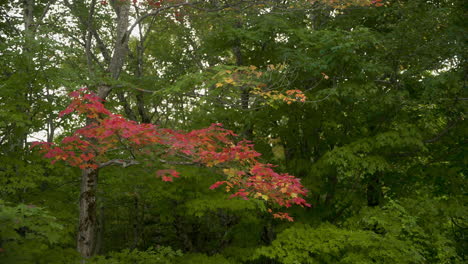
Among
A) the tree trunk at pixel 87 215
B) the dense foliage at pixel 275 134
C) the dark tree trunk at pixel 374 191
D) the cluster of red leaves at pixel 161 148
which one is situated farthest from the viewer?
the dark tree trunk at pixel 374 191

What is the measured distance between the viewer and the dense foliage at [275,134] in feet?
20.1

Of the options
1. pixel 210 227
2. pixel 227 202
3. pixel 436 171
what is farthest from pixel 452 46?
pixel 210 227

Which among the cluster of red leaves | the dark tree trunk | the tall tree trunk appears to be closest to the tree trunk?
the tall tree trunk

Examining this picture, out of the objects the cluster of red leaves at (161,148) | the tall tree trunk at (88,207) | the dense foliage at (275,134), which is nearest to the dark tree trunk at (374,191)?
the dense foliage at (275,134)

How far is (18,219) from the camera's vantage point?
10.9 ft

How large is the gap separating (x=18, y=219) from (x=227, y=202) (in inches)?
186

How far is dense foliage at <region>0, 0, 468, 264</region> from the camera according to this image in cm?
612

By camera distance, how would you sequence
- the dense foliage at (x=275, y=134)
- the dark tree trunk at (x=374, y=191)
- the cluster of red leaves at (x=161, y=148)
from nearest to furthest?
the cluster of red leaves at (x=161, y=148), the dense foliage at (x=275, y=134), the dark tree trunk at (x=374, y=191)

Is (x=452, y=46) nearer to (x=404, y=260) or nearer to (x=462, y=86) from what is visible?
(x=462, y=86)

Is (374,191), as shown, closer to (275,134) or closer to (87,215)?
(275,134)

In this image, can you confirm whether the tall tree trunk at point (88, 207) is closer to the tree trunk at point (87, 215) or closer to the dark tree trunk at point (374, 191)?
the tree trunk at point (87, 215)

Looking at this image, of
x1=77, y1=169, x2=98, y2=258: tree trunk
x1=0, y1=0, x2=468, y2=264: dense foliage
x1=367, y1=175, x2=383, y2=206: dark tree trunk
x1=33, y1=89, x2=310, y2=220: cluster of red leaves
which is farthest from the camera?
x1=367, y1=175, x2=383, y2=206: dark tree trunk

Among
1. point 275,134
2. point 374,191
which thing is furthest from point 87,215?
point 374,191

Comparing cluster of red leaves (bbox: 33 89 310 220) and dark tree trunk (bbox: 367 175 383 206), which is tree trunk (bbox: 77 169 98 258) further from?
dark tree trunk (bbox: 367 175 383 206)
